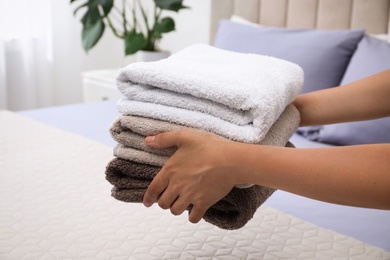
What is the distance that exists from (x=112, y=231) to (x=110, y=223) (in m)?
0.04

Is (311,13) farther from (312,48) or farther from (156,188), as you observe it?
(156,188)

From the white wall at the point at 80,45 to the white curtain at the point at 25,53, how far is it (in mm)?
100

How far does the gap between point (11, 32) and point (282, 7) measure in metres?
1.56

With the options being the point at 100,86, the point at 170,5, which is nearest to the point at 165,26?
the point at 170,5

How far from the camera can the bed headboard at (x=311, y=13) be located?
2258mm

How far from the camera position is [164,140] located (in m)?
0.89

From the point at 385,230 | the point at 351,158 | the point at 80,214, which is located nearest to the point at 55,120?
the point at 80,214

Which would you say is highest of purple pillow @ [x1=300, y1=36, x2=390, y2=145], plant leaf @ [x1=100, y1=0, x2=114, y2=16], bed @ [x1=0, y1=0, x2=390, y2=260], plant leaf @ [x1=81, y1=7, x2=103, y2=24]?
plant leaf @ [x1=100, y1=0, x2=114, y2=16]

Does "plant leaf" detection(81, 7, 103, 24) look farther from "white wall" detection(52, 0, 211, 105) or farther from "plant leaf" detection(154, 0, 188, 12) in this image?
"white wall" detection(52, 0, 211, 105)

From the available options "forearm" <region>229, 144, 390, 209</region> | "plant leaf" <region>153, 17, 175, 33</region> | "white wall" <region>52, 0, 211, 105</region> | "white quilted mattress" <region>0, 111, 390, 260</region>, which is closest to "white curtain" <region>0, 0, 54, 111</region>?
"white wall" <region>52, 0, 211, 105</region>

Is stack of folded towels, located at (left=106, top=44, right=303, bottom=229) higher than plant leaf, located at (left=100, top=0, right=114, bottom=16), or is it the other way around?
plant leaf, located at (left=100, top=0, right=114, bottom=16)

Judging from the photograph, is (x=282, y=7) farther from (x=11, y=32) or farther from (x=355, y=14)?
(x=11, y=32)

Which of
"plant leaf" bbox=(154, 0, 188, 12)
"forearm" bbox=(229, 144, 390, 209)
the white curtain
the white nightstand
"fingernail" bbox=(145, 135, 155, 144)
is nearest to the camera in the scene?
"forearm" bbox=(229, 144, 390, 209)

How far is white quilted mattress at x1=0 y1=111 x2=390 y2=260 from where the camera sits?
1.08 metres
